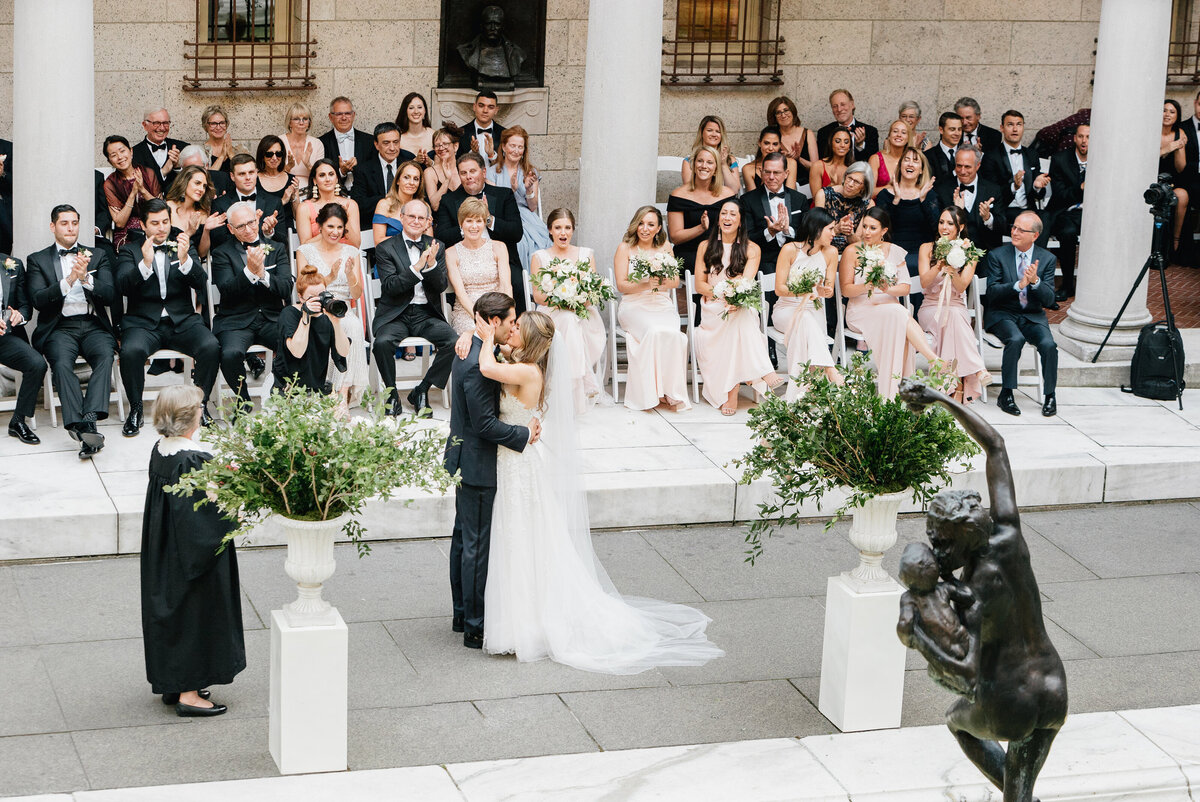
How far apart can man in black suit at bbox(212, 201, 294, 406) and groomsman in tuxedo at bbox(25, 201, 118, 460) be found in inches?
29.1

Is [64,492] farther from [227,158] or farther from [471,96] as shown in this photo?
[471,96]

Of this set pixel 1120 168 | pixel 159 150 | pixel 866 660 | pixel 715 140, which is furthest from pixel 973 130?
pixel 866 660

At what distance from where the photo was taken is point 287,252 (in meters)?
12.4

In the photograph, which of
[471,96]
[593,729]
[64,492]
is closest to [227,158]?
[471,96]

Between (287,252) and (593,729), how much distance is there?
19.4 feet

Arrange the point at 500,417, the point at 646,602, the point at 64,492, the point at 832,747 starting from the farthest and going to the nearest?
the point at 64,492 → the point at 646,602 → the point at 500,417 → the point at 832,747

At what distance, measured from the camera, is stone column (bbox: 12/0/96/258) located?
11.1 metres

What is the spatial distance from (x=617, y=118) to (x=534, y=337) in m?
4.74

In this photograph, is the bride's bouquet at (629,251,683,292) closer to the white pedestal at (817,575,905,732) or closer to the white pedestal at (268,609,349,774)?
the white pedestal at (817,575,905,732)

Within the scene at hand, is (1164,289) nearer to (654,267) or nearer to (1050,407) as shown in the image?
(1050,407)

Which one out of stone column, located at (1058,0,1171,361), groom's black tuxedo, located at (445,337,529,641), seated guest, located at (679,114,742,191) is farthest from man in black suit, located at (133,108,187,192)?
stone column, located at (1058,0,1171,361)

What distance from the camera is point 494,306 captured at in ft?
27.0

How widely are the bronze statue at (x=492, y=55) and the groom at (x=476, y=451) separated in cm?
724

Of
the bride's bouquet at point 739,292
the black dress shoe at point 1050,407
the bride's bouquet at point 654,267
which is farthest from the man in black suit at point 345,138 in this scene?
the black dress shoe at point 1050,407
